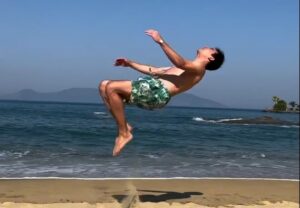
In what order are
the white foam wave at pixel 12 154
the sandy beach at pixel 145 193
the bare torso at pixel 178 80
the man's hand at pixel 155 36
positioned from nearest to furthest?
the man's hand at pixel 155 36, the bare torso at pixel 178 80, the sandy beach at pixel 145 193, the white foam wave at pixel 12 154

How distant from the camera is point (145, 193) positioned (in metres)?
10.2

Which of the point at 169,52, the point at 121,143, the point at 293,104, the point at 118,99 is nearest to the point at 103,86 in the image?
the point at 118,99

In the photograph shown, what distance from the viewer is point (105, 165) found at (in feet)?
47.9

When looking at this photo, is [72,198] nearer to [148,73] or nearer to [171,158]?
[148,73]

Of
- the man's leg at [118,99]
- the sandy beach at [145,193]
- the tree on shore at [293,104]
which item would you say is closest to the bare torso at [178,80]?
the man's leg at [118,99]

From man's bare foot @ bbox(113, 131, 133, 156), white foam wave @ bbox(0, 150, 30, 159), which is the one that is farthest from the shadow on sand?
white foam wave @ bbox(0, 150, 30, 159)

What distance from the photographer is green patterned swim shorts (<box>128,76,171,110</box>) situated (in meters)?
5.66

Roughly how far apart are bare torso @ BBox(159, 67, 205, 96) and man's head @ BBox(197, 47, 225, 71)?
0.45 ft

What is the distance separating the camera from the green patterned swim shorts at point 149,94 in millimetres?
5664

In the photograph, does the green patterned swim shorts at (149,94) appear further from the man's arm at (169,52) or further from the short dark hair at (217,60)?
the short dark hair at (217,60)

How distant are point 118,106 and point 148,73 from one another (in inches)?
20.9

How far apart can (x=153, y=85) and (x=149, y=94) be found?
12cm

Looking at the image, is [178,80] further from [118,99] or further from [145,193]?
[145,193]

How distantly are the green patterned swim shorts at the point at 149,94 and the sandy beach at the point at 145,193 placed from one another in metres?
3.14
